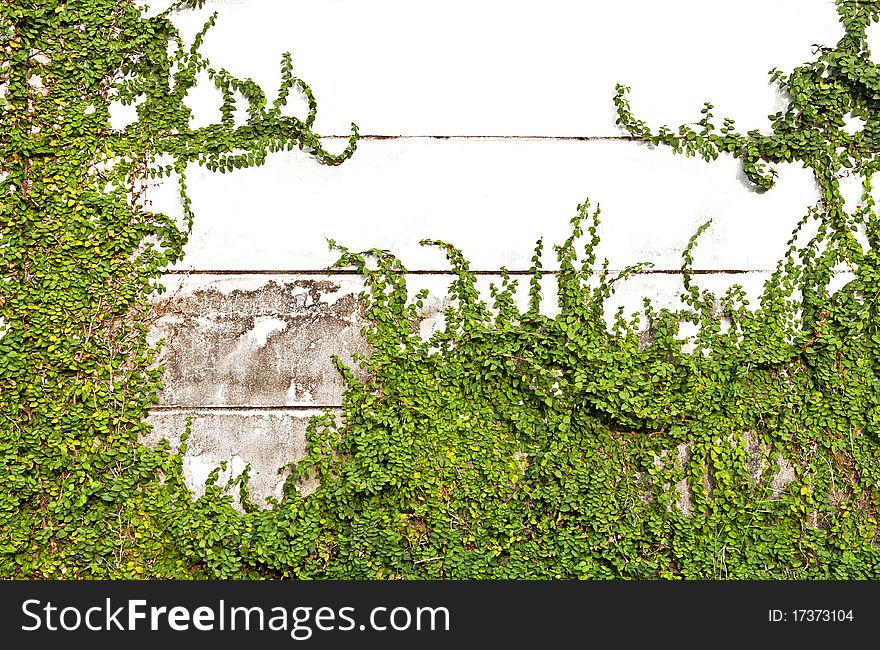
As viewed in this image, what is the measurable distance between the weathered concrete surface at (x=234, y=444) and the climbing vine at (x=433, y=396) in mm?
64

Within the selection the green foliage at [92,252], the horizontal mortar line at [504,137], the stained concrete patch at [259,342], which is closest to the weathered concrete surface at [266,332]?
the stained concrete patch at [259,342]

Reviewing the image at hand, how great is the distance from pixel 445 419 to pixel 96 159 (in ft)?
5.57

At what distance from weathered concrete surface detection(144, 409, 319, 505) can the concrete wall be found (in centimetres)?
1

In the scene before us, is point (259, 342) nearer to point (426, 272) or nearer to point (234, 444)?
point (234, 444)

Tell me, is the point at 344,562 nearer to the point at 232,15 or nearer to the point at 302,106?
the point at 302,106

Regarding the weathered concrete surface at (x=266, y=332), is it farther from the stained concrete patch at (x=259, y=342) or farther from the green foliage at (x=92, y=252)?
the green foliage at (x=92, y=252)

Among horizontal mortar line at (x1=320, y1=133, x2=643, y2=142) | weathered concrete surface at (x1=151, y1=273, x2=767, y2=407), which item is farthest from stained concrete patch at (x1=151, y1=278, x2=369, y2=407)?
horizontal mortar line at (x1=320, y1=133, x2=643, y2=142)

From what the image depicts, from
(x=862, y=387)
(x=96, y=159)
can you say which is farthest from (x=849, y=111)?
(x=96, y=159)

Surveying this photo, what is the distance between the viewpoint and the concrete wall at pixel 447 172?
2.87 meters

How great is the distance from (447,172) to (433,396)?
2.95 feet

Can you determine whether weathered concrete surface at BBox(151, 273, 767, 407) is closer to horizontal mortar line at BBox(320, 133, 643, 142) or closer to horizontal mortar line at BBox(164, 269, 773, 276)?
horizontal mortar line at BBox(164, 269, 773, 276)

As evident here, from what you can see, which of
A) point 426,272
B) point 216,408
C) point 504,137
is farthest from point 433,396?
point 504,137

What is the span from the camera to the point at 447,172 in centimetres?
292

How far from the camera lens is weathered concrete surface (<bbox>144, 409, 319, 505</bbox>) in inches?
111
